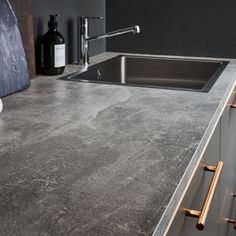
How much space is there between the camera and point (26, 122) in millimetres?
1000

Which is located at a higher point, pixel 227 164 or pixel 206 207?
pixel 206 207

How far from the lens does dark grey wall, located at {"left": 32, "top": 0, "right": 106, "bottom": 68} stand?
1.56m

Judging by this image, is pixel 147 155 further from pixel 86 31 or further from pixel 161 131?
pixel 86 31

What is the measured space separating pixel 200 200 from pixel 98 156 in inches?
10.1

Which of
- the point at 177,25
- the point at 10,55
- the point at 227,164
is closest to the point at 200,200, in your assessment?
the point at 227,164

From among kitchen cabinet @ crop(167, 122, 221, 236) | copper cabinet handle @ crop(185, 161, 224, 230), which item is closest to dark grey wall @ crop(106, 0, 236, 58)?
kitchen cabinet @ crop(167, 122, 221, 236)

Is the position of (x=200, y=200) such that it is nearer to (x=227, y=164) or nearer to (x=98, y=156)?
(x=98, y=156)

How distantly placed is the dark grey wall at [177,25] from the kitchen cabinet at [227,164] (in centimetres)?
55

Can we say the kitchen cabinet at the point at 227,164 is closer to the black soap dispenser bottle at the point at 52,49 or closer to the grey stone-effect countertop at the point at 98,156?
the grey stone-effect countertop at the point at 98,156

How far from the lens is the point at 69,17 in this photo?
70.1 inches

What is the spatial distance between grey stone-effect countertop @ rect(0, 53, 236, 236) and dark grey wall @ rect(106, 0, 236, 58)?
0.73 meters

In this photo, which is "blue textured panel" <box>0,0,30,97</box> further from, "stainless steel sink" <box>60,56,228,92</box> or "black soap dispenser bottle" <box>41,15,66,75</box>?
"stainless steel sink" <box>60,56,228,92</box>

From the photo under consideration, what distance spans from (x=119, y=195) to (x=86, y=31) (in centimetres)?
124

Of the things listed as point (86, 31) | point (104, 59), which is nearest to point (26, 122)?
point (86, 31)
